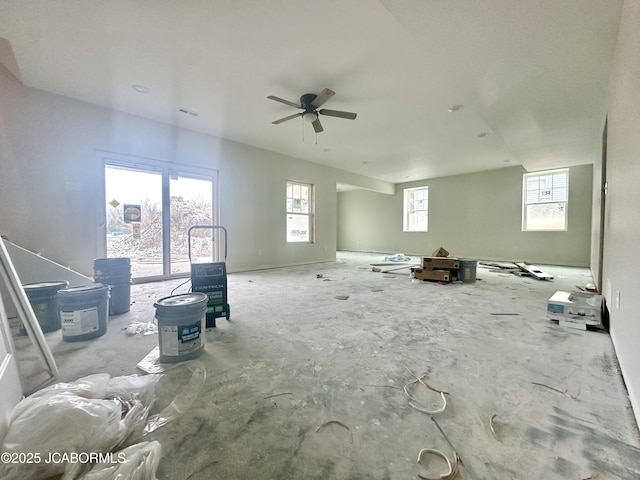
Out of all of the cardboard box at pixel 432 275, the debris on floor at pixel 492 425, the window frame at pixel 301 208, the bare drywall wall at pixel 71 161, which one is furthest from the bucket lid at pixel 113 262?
the cardboard box at pixel 432 275

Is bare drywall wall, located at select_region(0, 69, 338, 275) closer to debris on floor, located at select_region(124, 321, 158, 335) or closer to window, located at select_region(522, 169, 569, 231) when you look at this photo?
debris on floor, located at select_region(124, 321, 158, 335)

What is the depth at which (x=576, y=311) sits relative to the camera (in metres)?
2.63

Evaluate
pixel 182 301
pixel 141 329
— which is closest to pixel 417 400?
pixel 182 301

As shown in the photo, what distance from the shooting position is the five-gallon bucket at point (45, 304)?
2455mm

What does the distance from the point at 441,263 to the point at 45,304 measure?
5583 millimetres

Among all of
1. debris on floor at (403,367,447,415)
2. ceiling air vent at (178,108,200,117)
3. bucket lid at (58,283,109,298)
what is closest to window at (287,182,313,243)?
ceiling air vent at (178,108,200,117)

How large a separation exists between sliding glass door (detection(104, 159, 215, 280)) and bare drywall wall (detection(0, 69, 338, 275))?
192mm

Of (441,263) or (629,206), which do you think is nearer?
(629,206)

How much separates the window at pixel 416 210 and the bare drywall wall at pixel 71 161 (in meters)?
6.98

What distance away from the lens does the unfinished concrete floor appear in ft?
3.57

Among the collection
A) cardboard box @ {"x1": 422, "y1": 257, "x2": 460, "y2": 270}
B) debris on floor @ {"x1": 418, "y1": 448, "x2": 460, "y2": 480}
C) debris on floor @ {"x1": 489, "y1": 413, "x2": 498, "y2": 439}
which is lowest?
debris on floor @ {"x1": 489, "y1": 413, "x2": 498, "y2": 439}

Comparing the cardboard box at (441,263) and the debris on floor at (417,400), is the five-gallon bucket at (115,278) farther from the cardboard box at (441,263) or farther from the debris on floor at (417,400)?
the cardboard box at (441,263)

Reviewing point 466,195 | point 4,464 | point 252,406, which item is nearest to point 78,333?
point 4,464

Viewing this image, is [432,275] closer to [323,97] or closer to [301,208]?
[323,97]
